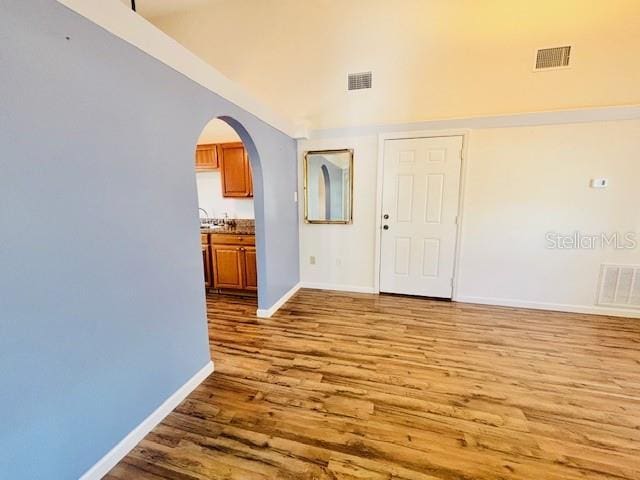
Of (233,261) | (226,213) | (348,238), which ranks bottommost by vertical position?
(233,261)

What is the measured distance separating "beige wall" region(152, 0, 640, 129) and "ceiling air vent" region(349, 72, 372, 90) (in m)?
0.07

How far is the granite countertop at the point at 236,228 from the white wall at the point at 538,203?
1597 millimetres

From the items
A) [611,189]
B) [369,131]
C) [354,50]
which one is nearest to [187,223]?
[369,131]

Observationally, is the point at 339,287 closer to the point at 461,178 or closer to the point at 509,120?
the point at 461,178

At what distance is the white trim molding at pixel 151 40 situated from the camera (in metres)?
1.17

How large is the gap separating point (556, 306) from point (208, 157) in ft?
15.7

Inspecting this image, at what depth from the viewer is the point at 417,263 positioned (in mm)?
3490

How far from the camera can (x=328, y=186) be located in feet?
12.0

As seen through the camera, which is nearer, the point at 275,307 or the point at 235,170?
the point at 275,307

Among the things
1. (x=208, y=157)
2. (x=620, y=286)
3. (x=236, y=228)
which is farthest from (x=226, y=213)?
(x=620, y=286)

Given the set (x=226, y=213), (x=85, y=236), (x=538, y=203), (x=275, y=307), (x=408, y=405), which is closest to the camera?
(x=85, y=236)

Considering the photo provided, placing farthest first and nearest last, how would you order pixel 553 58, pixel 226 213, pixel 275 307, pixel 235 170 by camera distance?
pixel 226 213
pixel 235 170
pixel 275 307
pixel 553 58

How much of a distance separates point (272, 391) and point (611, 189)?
3.84 meters

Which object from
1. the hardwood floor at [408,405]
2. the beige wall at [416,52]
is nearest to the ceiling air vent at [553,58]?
the beige wall at [416,52]
